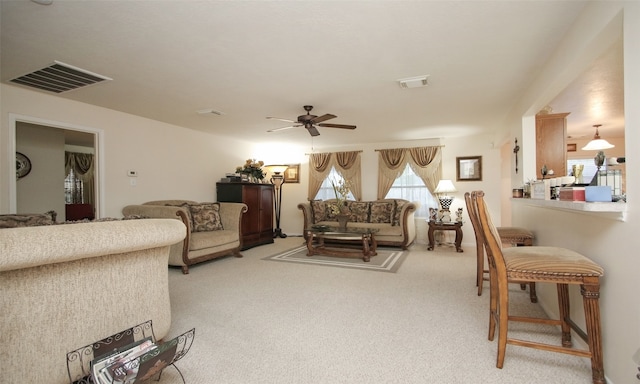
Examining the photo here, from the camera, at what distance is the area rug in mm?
4062

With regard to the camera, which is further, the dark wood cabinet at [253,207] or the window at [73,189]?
the window at [73,189]

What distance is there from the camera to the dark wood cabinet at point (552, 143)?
316 centimetres

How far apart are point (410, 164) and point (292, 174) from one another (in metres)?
2.86

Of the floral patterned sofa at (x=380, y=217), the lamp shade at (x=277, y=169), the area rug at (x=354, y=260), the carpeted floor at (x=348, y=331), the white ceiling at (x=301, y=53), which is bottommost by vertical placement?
the area rug at (x=354, y=260)

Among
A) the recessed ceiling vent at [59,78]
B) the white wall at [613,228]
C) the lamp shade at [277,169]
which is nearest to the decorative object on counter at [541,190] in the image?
the white wall at [613,228]

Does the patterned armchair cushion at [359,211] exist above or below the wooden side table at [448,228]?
above

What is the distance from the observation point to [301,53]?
2395mm

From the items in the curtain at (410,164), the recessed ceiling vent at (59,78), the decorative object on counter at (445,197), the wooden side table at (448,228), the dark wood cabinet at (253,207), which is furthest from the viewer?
the curtain at (410,164)

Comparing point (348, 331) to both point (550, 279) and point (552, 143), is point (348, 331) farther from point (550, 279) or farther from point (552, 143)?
point (552, 143)

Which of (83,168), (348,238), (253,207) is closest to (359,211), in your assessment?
(348,238)

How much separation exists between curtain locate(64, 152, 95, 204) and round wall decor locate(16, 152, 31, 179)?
3.03 m

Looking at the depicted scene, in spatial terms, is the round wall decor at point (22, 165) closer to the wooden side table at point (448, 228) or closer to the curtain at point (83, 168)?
the curtain at point (83, 168)

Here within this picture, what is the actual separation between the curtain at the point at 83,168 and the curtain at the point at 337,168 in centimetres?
567

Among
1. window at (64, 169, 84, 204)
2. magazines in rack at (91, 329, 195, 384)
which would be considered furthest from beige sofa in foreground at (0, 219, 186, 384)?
window at (64, 169, 84, 204)
